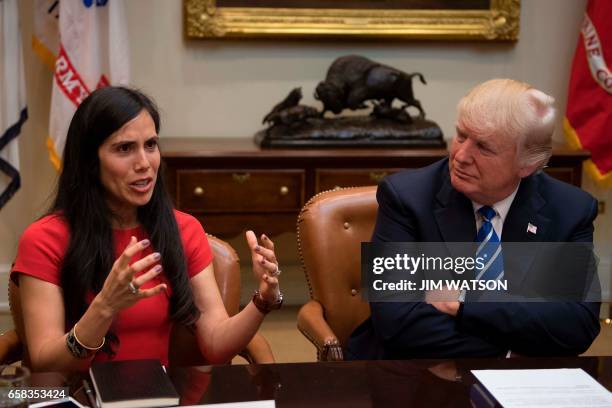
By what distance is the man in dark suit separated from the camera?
2.28 metres

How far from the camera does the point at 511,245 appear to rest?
2422mm

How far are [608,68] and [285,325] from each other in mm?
2177

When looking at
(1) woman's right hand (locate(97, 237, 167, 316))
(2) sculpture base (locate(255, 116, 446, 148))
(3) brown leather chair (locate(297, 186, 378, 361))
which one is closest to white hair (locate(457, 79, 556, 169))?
(3) brown leather chair (locate(297, 186, 378, 361))

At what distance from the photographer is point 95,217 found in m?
2.22

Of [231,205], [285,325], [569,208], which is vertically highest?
[569,208]

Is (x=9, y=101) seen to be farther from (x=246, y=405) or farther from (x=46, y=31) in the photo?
(x=246, y=405)

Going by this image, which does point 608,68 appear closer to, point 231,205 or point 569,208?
point 231,205

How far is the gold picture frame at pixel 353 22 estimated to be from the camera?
4.65 m

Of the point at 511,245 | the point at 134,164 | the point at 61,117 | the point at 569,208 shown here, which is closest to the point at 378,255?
the point at 511,245

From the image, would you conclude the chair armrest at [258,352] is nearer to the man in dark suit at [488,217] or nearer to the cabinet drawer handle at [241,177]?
the man in dark suit at [488,217]

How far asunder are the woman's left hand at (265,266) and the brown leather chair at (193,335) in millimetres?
360

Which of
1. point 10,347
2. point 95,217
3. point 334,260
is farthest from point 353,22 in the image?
point 10,347

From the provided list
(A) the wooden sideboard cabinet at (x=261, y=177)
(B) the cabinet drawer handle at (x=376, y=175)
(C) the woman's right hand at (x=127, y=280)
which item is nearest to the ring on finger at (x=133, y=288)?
(C) the woman's right hand at (x=127, y=280)

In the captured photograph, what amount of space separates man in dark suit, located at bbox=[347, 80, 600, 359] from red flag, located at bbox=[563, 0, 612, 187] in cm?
240
